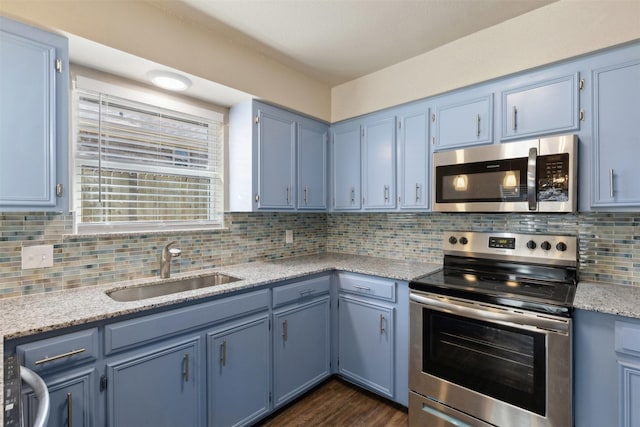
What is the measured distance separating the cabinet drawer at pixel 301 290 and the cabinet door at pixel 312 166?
2.18 feet

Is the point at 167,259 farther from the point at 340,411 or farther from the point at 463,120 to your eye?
the point at 463,120

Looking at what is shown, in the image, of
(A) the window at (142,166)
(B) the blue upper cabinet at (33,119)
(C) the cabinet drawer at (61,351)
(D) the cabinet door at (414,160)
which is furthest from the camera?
(D) the cabinet door at (414,160)

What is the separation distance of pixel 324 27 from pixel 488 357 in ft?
7.02

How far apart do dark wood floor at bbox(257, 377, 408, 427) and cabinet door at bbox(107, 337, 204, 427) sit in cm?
63

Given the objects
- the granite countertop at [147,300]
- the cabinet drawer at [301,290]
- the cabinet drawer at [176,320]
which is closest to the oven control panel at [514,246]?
the granite countertop at [147,300]

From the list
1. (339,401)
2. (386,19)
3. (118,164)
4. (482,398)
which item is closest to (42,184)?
(118,164)

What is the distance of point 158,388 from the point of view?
4.96ft

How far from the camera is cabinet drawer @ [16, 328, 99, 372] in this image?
45.2 inches

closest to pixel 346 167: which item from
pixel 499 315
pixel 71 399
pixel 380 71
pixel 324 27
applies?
pixel 380 71

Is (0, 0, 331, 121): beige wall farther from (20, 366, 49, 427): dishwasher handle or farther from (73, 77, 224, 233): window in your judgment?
(20, 366, 49, 427): dishwasher handle

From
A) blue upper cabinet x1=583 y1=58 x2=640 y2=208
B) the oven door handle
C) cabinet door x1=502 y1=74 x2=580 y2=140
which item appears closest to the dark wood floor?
the oven door handle

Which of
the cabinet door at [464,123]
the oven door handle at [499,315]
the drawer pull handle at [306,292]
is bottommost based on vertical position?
the drawer pull handle at [306,292]

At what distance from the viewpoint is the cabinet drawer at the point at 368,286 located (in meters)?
2.13

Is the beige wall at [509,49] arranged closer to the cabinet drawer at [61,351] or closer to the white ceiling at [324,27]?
the white ceiling at [324,27]
